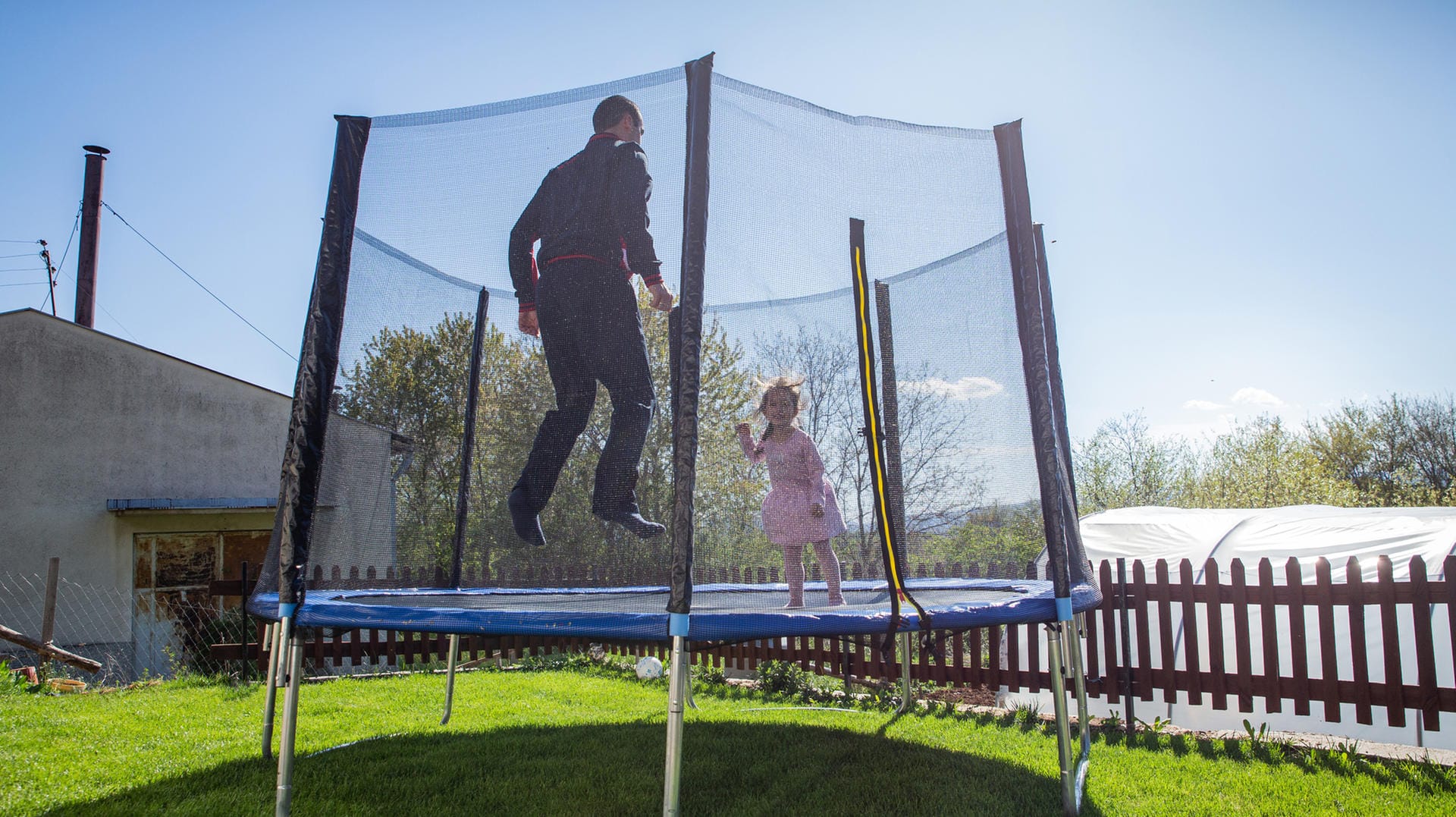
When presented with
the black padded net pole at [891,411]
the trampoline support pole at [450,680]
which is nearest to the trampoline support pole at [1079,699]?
the black padded net pole at [891,411]

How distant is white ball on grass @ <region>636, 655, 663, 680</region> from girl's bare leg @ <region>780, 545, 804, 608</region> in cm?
263

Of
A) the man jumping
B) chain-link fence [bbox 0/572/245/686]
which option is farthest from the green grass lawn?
chain-link fence [bbox 0/572/245/686]

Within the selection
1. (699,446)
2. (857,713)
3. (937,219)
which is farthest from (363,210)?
(857,713)

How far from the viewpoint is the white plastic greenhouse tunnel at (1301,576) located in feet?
10.8

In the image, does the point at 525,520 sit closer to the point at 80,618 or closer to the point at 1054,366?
the point at 1054,366

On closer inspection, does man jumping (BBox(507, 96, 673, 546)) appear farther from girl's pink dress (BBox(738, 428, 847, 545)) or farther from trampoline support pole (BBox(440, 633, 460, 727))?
trampoline support pole (BBox(440, 633, 460, 727))

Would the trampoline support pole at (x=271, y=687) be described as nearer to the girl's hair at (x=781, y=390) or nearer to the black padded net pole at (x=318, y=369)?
the black padded net pole at (x=318, y=369)

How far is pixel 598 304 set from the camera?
2188mm

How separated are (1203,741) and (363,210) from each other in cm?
345

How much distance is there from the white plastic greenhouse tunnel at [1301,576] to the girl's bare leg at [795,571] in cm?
206

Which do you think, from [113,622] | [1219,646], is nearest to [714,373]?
[1219,646]

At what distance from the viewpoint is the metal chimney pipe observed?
10.3 m

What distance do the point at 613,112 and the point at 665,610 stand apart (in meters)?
1.29

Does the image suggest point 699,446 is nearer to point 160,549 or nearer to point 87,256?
point 160,549
